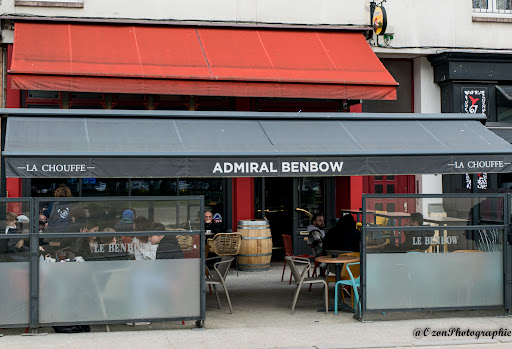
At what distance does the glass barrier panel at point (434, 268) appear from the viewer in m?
8.77

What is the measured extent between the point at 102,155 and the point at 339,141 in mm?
3294

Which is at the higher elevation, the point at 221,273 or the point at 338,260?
the point at 338,260

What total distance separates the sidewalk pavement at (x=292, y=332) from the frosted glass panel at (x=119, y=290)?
251 millimetres

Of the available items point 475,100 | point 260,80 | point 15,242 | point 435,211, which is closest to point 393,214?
point 435,211

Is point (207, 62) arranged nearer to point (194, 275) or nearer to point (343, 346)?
point (194, 275)

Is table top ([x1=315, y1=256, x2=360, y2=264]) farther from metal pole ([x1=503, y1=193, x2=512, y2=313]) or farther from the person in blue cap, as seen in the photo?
the person in blue cap

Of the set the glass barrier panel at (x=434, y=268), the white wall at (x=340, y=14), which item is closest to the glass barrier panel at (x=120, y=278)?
the glass barrier panel at (x=434, y=268)

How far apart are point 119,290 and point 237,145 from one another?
244 cm

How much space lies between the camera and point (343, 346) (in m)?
7.46

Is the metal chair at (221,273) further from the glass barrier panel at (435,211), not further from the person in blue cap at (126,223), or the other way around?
the glass barrier panel at (435,211)

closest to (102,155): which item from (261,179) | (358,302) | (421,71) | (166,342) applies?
(166,342)

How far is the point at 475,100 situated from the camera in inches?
571

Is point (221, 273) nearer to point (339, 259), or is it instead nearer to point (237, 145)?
point (339, 259)

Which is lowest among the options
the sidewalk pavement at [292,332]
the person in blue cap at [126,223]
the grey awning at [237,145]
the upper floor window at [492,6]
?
the sidewalk pavement at [292,332]
